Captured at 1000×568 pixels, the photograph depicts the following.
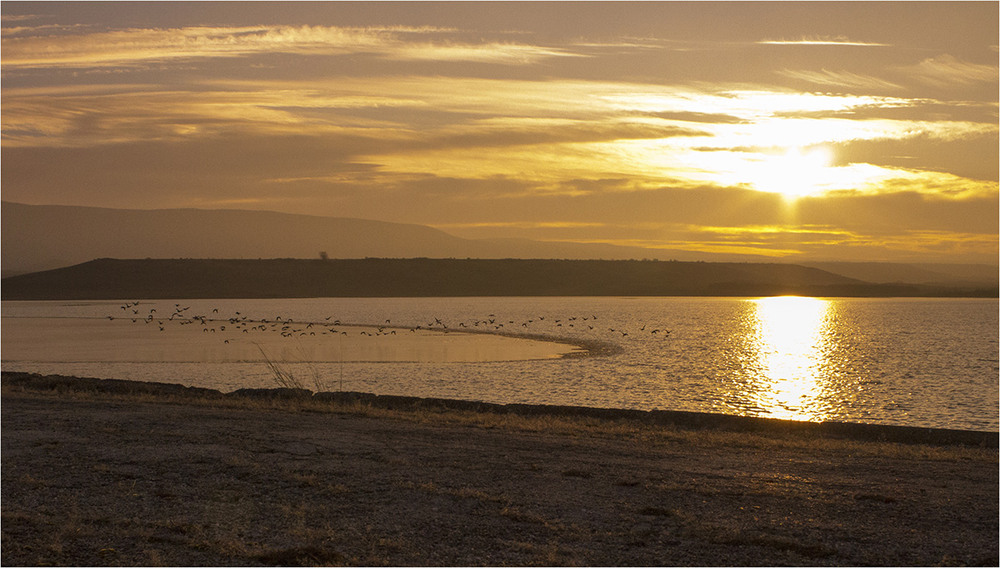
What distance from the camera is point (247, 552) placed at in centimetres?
1004

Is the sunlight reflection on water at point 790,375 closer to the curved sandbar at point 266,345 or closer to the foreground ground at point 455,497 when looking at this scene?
the curved sandbar at point 266,345

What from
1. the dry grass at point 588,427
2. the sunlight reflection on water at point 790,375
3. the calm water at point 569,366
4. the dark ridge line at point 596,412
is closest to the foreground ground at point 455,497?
the dry grass at point 588,427

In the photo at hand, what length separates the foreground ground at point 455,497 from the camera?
10422mm

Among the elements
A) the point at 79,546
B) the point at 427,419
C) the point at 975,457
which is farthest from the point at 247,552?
the point at 975,457

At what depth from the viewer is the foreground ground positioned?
1042 cm

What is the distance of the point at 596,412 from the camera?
2588cm

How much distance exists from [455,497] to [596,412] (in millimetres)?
13394

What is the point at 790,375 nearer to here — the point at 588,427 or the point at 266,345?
the point at 588,427

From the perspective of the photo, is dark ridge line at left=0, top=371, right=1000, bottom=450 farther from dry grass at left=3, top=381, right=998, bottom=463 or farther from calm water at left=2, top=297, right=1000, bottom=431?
calm water at left=2, top=297, right=1000, bottom=431

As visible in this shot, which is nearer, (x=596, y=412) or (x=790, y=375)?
(x=596, y=412)

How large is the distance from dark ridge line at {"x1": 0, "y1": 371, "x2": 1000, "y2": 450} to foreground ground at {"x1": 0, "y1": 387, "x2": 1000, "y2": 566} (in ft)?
10.2

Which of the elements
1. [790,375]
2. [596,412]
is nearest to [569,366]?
[790,375]

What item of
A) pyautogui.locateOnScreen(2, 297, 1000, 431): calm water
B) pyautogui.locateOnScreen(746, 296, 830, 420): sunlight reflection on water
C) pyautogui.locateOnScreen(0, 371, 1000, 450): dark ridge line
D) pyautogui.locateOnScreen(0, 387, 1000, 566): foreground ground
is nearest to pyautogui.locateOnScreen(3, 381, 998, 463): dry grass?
pyautogui.locateOnScreen(0, 387, 1000, 566): foreground ground

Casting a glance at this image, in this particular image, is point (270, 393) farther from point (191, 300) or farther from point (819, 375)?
point (191, 300)
